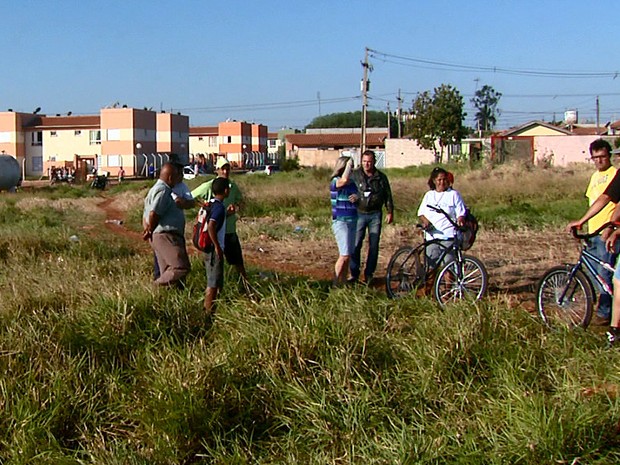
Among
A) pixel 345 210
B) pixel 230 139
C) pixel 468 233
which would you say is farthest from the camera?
pixel 230 139

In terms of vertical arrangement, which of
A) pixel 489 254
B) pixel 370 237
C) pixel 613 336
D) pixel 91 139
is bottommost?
pixel 613 336

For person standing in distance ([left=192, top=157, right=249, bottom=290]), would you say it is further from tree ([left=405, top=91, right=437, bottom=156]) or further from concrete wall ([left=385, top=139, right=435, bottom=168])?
→ concrete wall ([left=385, top=139, right=435, bottom=168])

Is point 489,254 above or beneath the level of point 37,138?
beneath

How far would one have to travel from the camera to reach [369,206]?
377 inches

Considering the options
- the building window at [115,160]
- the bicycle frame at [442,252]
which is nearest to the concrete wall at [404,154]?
the building window at [115,160]

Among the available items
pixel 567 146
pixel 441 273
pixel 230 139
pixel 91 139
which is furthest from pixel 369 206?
pixel 230 139

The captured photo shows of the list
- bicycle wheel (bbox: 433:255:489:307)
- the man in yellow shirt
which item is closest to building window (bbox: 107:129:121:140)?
bicycle wheel (bbox: 433:255:489:307)

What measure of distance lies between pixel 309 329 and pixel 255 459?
1.29m

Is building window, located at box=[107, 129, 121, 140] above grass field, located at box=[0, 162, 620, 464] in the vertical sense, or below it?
above

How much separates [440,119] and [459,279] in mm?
49543

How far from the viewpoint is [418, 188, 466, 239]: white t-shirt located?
887 centimetres

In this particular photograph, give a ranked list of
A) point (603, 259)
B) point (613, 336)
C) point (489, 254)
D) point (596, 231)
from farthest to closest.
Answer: point (489, 254) → point (603, 259) → point (596, 231) → point (613, 336)

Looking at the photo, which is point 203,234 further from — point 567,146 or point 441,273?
point 567,146

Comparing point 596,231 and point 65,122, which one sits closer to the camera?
point 596,231
